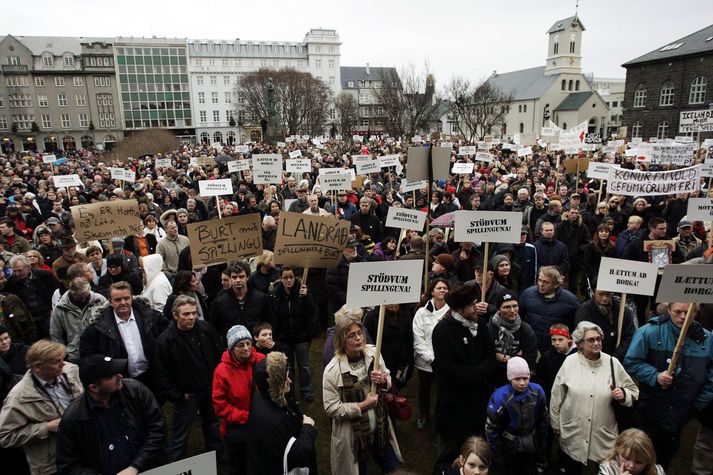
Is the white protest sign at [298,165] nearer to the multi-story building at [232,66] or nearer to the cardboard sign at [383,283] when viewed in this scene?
the cardboard sign at [383,283]

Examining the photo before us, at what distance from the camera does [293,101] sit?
229ft

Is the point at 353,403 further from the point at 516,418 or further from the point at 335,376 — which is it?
the point at 516,418

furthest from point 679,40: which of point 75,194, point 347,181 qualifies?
point 75,194

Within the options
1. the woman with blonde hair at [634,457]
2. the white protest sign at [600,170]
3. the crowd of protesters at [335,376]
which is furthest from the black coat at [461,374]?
the white protest sign at [600,170]

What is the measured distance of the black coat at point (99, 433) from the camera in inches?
128

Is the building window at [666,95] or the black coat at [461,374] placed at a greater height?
the building window at [666,95]

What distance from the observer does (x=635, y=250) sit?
25.3 ft

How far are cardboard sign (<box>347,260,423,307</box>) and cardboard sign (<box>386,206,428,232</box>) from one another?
10.7 feet

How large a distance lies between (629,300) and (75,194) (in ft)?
48.2

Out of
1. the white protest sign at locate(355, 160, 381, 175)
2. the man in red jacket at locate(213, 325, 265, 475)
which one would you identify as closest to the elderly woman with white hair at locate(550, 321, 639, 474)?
the man in red jacket at locate(213, 325, 265, 475)

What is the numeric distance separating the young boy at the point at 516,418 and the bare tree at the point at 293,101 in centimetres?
6801

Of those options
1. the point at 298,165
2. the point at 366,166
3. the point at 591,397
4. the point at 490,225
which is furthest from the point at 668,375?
the point at 298,165

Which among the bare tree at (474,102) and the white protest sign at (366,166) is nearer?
the white protest sign at (366,166)

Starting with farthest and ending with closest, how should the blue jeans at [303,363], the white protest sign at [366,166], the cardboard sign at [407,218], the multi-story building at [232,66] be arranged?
1. the multi-story building at [232,66]
2. the white protest sign at [366,166]
3. the cardboard sign at [407,218]
4. the blue jeans at [303,363]
